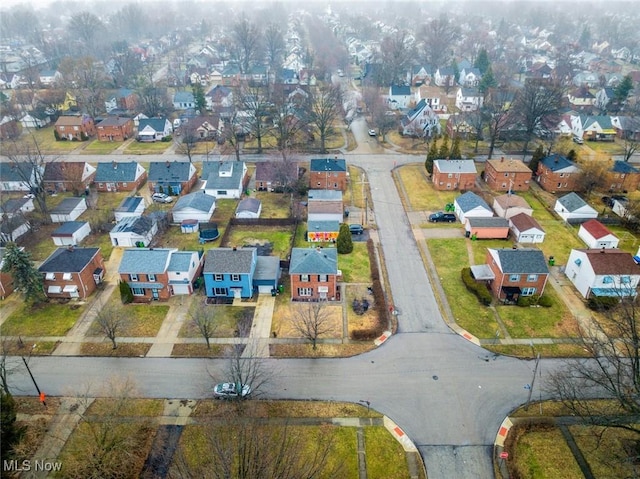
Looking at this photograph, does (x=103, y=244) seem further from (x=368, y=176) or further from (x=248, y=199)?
(x=368, y=176)

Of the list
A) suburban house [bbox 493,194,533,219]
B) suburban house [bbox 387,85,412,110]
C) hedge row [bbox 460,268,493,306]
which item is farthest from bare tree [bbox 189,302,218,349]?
suburban house [bbox 387,85,412,110]

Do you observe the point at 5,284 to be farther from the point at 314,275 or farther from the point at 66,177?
the point at 314,275

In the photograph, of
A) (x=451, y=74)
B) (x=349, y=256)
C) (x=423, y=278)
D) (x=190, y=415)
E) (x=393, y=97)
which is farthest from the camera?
(x=451, y=74)

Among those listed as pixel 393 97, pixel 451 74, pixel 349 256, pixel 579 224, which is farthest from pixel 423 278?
pixel 451 74

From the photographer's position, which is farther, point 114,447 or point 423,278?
point 423,278

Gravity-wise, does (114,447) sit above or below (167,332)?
above
